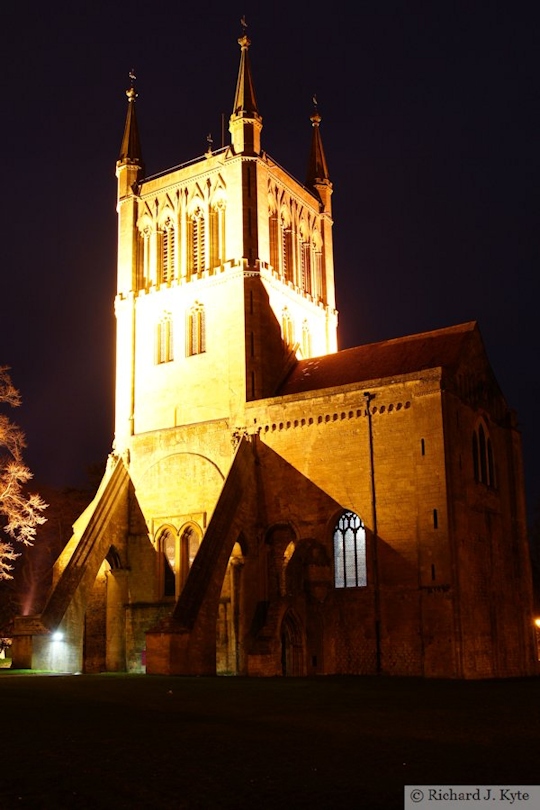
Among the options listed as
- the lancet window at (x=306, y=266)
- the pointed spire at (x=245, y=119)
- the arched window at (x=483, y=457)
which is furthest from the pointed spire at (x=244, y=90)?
the arched window at (x=483, y=457)

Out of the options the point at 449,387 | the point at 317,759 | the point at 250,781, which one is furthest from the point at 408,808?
the point at 449,387

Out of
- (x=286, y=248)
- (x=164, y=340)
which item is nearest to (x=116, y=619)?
(x=164, y=340)

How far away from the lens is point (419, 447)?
37312 mm

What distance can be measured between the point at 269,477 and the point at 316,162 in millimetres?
22569

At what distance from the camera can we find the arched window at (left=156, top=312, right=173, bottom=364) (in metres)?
47.2

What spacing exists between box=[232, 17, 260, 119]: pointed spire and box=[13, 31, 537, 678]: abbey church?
0.52 ft

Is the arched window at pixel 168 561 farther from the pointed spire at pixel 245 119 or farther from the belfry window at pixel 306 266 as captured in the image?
the pointed spire at pixel 245 119

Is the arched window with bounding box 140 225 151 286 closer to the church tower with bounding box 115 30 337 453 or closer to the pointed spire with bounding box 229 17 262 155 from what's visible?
the church tower with bounding box 115 30 337 453

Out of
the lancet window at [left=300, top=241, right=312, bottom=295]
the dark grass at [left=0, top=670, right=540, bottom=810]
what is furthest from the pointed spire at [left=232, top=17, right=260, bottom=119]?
the dark grass at [left=0, top=670, right=540, bottom=810]

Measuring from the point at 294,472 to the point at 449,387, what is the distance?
7739mm

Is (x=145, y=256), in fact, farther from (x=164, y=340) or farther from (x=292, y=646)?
(x=292, y=646)

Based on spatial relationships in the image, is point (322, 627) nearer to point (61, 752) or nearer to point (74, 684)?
point (74, 684)

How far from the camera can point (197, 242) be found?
47625 mm

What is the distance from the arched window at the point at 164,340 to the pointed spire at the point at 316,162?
13.4m
